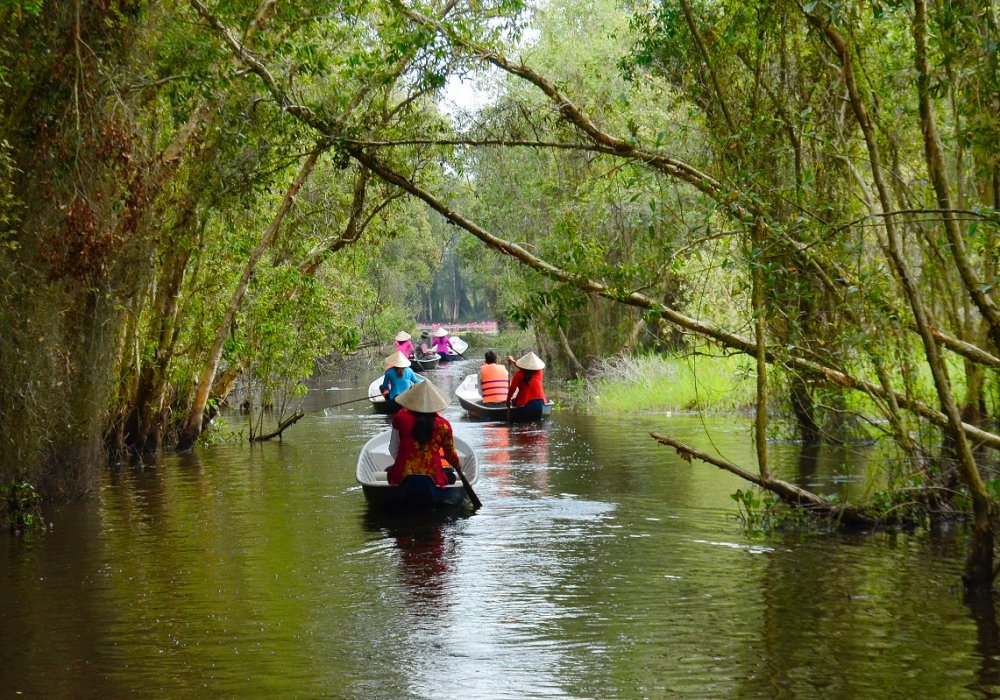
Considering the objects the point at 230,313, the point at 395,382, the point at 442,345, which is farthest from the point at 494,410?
the point at 442,345

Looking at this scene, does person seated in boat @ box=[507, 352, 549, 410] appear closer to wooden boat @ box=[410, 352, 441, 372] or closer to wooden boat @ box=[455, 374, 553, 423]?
wooden boat @ box=[455, 374, 553, 423]

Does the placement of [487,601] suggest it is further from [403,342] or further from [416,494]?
[403,342]

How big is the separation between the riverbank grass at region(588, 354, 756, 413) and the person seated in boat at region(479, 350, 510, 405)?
262cm

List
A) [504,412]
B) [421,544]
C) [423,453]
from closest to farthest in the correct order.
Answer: [421,544] → [423,453] → [504,412]

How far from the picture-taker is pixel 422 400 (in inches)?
467

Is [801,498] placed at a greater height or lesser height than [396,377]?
lesser

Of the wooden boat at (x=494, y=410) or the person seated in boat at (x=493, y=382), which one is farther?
the person seated in boat at (x=493, y=382)

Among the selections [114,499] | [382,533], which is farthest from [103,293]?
[382,533]

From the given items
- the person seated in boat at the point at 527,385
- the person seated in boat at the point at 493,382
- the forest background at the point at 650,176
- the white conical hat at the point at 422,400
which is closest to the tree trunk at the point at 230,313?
the forest background at the point at 650,176

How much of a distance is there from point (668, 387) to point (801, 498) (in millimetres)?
14508

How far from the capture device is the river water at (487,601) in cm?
681

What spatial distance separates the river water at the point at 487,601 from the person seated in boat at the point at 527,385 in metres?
7.35

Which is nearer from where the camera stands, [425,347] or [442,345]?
[425,347]

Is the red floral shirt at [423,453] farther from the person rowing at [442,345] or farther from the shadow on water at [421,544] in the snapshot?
the person rowing at [442,345]
